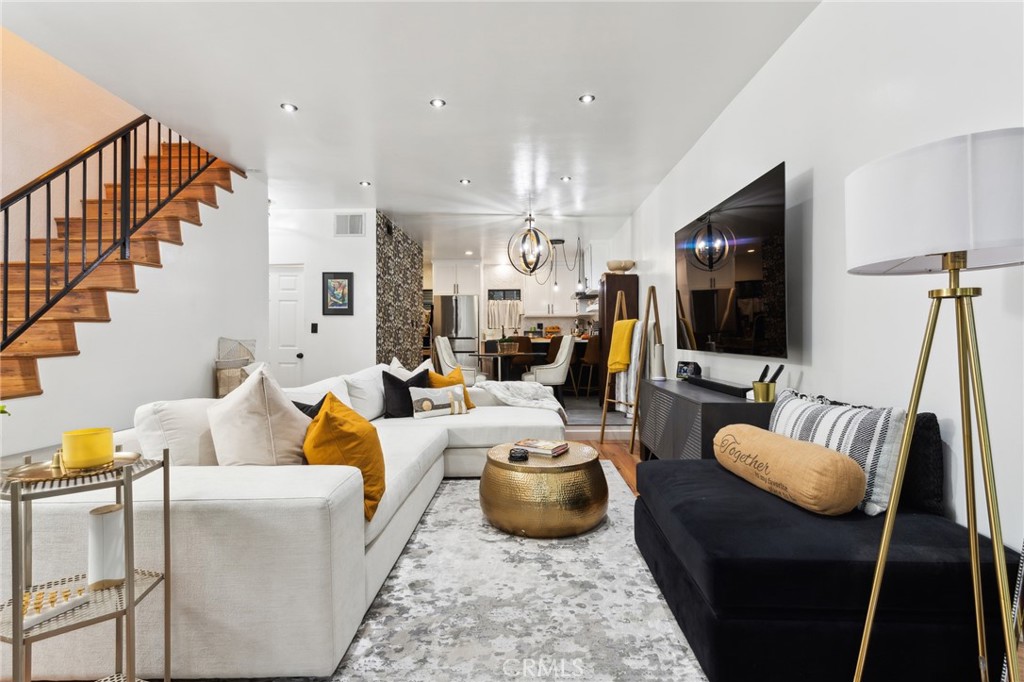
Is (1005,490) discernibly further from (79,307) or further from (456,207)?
(456,207)

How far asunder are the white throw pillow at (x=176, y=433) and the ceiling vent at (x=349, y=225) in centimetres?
519

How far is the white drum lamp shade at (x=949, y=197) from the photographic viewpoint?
1085 millimetres

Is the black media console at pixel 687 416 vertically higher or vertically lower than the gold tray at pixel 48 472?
lower

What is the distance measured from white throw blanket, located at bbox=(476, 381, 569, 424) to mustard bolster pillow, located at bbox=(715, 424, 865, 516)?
2441 millimetres

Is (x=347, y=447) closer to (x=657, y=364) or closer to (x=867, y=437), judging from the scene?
(x=867, y=437)

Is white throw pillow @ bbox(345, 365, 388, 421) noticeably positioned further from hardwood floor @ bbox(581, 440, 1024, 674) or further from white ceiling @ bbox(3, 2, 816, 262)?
white ceiling @ bbox(3, 2, 816, 262)

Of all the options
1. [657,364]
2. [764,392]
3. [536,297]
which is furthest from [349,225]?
[764,392]

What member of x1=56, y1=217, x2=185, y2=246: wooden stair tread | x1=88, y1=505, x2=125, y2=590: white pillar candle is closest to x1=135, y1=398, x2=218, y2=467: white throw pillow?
x1=88, y1=505, x2=125, y2=590: white pillar candle

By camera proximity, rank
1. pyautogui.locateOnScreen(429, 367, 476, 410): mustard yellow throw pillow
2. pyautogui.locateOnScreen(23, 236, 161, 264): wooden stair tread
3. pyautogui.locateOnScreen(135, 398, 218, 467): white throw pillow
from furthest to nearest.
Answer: pyautogui.locateOnScreen(429, 367, 476, 410): mustard yellow throw pillow → pyautogui.locateOnScreen(23, 236, 161, 264): wooden stair tread → pyautogui.locateOnScreen(135, 398, 218, 467): white throw pillow

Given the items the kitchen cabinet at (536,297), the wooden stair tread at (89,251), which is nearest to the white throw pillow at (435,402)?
the wooden stair tread at (89,251)

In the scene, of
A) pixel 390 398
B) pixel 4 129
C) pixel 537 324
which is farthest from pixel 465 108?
pixel 537 324

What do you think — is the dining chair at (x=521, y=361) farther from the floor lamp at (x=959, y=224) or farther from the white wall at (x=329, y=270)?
the floor lamp at (x=959, y=224)

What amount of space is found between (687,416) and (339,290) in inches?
205

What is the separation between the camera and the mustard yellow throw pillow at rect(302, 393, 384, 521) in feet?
6.27
